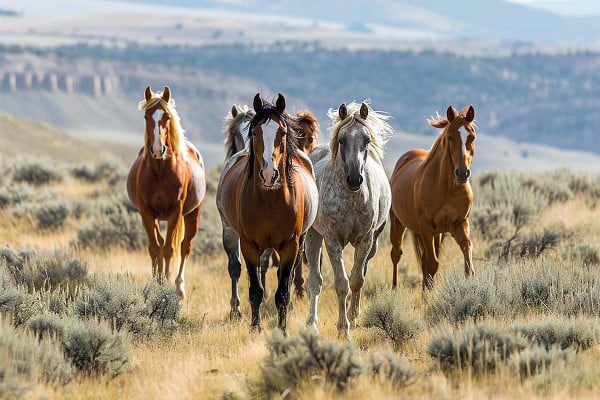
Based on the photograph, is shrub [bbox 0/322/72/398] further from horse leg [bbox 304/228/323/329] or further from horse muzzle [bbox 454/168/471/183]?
horse muzzle [bbox 454/168/471/183]

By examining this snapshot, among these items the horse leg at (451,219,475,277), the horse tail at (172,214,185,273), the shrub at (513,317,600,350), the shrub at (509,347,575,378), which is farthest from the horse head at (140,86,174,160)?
the shrub at (509,347,575,378)

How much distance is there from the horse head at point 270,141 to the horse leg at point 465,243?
103 inches

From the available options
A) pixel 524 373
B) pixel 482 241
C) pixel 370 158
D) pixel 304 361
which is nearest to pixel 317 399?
pixel 304 361

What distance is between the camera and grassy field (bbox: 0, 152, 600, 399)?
5770 mm

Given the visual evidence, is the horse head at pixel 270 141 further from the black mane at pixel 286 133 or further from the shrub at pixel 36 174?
the shrub at pixel 36 174

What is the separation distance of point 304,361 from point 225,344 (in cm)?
200

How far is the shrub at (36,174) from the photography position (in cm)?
2178

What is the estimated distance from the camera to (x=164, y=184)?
1028cm

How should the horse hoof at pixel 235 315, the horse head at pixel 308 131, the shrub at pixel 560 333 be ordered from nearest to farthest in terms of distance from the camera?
1. the shrub at pixel 560 333
2. the horse hoof at pixel 235 315
3. the horse head at pixel 308 131

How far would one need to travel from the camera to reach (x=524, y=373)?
580cm

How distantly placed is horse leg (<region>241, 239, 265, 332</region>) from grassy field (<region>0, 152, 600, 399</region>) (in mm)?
233

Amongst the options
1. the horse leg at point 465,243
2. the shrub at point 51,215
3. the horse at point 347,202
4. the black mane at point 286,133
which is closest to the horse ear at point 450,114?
the horse at point 347,202

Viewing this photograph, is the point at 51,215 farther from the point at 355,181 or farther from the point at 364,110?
the point at 355,181

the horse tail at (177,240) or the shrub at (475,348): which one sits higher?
the shrub at (475,348)
